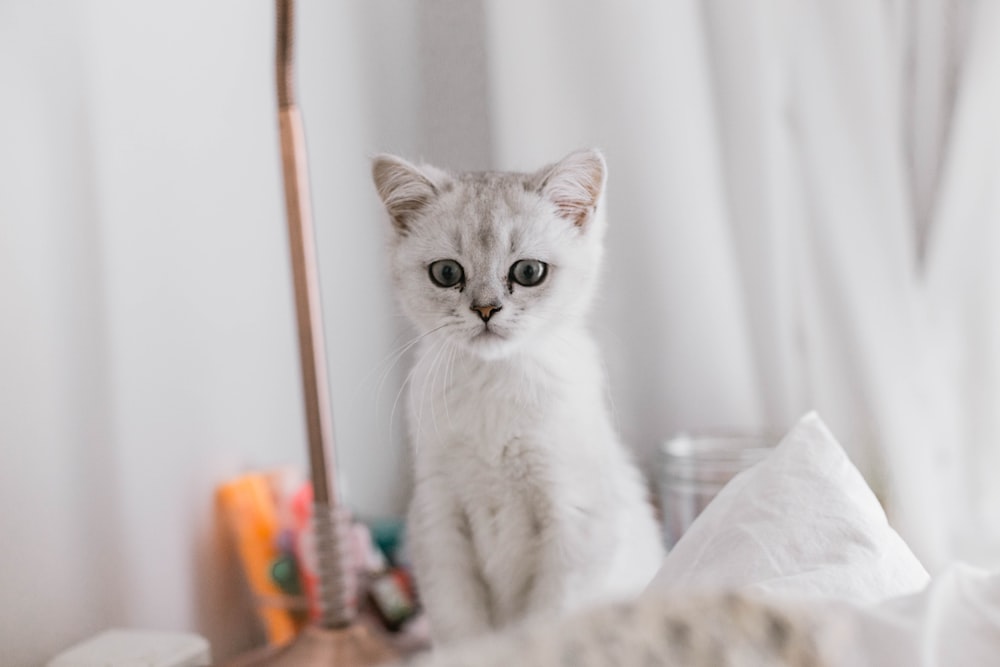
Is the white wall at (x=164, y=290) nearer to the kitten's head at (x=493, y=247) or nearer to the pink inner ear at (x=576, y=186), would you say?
the kitten's head at (x=493, y=247)

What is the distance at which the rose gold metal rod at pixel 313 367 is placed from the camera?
3.35 ft

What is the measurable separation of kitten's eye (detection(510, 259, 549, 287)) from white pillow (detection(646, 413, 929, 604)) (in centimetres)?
27

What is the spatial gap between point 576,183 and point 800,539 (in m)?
0.39

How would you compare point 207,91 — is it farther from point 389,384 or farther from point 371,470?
point 371,470

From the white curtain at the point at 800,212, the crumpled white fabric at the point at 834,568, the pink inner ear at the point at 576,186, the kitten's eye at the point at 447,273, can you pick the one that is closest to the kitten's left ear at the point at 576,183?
the pink inner ear at the point at 576,186

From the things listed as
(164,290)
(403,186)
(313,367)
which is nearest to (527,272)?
(403,186)

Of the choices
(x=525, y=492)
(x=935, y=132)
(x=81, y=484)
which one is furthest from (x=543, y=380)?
(x=935, y=132)

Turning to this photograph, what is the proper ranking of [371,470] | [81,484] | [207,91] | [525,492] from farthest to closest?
[371,470] → [207,91] → [81,484] → [525,492]

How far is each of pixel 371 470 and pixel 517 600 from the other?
A: 0.85 meters

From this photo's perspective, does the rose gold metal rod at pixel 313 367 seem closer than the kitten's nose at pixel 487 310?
No

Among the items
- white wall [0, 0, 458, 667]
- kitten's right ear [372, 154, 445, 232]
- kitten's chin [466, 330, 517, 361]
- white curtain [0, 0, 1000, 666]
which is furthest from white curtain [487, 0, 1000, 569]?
kitten's chin [466, 330, 517, 361]

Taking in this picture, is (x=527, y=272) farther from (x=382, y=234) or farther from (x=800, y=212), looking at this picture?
(x=800, y=212)

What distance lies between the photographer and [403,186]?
0.80 m

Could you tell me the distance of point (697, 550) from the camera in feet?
2.11
